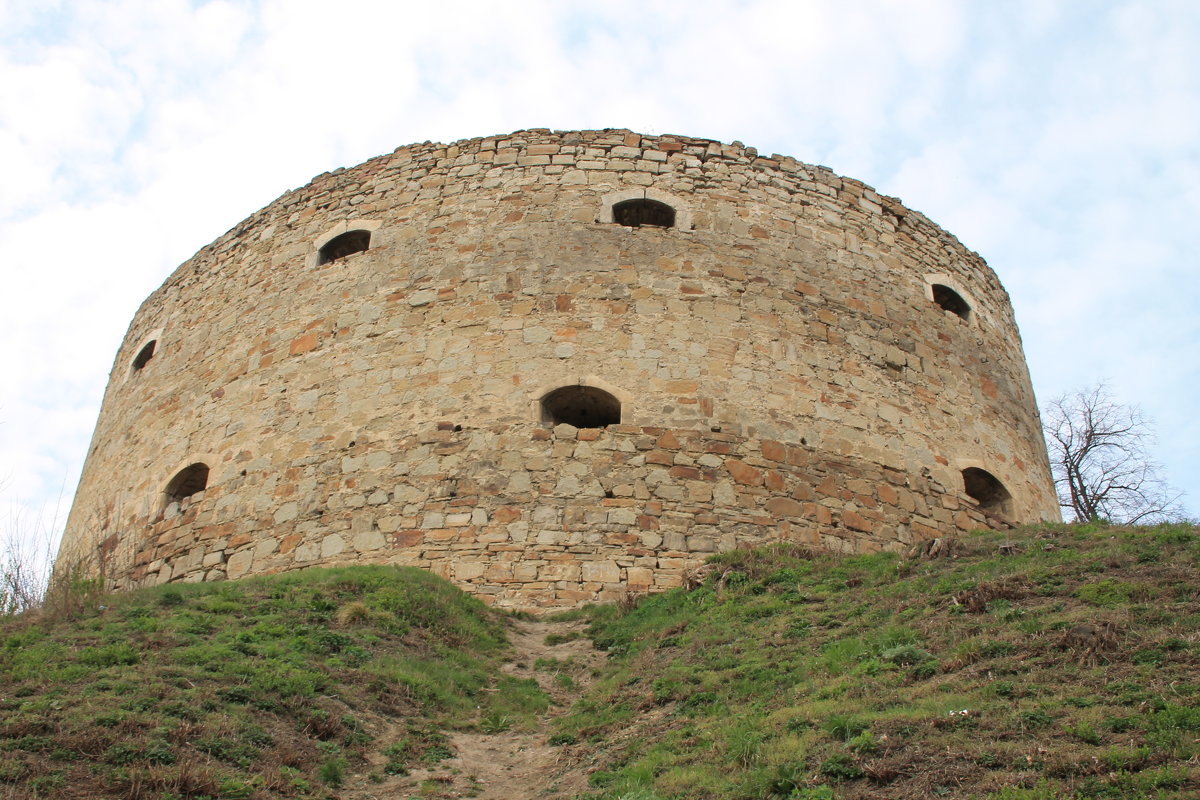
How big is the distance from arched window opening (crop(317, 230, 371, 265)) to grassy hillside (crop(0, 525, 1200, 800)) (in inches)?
195

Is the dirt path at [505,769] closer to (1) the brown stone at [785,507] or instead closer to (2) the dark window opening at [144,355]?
(1) the brown stone at [785,507]

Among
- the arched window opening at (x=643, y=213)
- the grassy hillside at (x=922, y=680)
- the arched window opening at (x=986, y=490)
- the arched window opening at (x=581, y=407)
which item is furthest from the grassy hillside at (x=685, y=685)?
the arched window opening at (x=643, y=213)

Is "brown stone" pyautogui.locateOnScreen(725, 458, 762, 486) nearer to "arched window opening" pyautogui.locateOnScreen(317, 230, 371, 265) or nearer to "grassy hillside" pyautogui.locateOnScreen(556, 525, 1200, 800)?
"grassy hillside" pyautogui.locateOnScreen(556, 525, 1200, 800)

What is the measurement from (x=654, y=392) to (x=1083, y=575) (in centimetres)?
466

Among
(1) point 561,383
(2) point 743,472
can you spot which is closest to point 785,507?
(2) point 743,472

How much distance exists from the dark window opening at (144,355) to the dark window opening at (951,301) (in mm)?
9257

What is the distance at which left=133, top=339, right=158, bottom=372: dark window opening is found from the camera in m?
14.2

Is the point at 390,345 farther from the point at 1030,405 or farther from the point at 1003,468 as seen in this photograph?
the point at 1030,405

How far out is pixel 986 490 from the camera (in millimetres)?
12578

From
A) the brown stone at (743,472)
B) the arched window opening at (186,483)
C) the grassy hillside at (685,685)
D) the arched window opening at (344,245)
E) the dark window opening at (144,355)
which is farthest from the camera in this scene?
the dark window opening at (144,355)

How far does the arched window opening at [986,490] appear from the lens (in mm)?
12281

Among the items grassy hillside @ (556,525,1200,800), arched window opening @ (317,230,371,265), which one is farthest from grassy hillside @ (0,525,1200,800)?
→ arched window opening @ (317,230,371,265)

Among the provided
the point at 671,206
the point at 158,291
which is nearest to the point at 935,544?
the point at 671,206

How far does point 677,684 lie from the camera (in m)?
6.72
